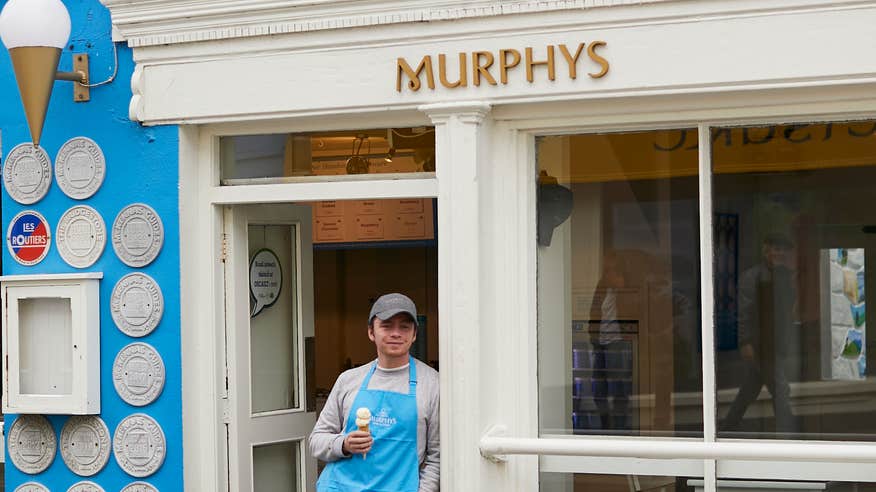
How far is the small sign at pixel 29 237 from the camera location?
7.18 m

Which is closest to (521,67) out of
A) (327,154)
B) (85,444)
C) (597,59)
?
(597,59)

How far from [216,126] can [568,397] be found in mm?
2180

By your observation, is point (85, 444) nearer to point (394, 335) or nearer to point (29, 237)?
point (29, 237)

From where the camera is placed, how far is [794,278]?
6.12 m

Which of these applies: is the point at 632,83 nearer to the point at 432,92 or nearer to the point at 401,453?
the point at 432,92

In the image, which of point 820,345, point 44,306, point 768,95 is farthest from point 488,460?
point 44,306

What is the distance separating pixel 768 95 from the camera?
5953mm

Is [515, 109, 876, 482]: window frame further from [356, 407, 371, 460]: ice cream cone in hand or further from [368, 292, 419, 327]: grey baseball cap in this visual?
[356, 407, 371, 460]: ice cream cone in hand

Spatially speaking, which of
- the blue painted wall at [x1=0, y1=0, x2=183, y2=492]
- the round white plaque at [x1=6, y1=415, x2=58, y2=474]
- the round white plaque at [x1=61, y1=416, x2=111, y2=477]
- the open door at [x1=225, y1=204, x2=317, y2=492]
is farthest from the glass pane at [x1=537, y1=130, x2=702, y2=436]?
the round white plaque at [x1=6, y1=415, x2=58, y2=474]

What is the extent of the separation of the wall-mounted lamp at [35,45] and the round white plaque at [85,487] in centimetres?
176

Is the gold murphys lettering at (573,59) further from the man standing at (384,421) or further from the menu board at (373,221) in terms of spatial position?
the menu board at (373,221)

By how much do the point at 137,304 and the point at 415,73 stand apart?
6.05ft

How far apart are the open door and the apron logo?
112 cm

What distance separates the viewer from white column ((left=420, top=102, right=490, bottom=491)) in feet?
20.6
